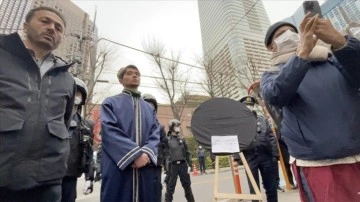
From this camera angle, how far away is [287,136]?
1.62 metres

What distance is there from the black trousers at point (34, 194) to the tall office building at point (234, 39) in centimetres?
1067

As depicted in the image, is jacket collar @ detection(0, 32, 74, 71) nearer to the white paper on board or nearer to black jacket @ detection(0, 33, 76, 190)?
black jacket @ detection(0, 33, 76, 190)

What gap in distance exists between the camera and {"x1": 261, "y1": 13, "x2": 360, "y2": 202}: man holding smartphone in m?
1.36

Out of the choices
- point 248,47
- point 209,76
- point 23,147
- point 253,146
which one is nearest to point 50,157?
point 23,147

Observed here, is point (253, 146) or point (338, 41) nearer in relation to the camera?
point (338, 41)

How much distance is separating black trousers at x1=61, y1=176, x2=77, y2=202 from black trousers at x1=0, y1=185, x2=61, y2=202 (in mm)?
1353

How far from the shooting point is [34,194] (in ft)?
4.63

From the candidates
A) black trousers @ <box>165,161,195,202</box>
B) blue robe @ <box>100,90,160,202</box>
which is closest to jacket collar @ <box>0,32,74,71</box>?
blue robe @ <box>100,90,160,202</box>

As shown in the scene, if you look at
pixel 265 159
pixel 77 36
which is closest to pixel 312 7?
pixel 265 159

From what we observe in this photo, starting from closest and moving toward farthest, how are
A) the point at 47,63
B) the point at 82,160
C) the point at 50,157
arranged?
the point at 50,157
the point at 47,63
the point at 82,160

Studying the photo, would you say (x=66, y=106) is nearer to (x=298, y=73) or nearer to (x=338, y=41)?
(x=298, y=73)

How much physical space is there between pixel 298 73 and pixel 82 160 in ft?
8.75

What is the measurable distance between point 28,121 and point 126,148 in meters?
0.95

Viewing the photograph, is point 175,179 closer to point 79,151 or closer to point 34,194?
point 79,151
